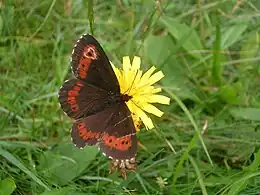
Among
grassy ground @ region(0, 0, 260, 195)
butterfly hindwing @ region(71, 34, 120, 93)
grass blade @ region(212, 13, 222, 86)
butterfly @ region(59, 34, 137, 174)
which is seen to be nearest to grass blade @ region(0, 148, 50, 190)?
grassy ground @ region(0, 0, 260, 195)

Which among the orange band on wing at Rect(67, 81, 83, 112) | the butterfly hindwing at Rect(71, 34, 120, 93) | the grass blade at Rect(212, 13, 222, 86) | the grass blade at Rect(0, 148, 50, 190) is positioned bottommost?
the grass blade at Rect(0, 148, 50, 190)

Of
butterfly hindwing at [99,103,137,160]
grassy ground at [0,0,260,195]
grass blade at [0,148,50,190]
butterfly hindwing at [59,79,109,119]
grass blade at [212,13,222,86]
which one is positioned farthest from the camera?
grass blade at [212,13,222,86]

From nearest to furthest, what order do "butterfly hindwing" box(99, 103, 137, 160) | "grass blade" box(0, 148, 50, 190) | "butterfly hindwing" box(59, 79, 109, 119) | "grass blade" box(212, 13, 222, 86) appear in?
"butterfly hindwing" box(99, 103, 137, 160) → "butterfly hindwing" box(59, 79, 109, 119) → "grass blade" box(0, 148, 50, 190) → "grass blade" box(212, 13, 222, 86)

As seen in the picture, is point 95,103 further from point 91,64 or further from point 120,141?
point 120,141

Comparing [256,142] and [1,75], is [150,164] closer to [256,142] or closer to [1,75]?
[256,142]

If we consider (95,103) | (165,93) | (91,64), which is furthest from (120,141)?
(165,93)

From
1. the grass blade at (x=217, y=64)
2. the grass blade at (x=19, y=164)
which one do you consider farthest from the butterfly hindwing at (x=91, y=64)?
the grass blade at (x=217, y=64)

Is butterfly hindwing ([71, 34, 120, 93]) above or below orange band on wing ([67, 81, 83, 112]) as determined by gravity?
above

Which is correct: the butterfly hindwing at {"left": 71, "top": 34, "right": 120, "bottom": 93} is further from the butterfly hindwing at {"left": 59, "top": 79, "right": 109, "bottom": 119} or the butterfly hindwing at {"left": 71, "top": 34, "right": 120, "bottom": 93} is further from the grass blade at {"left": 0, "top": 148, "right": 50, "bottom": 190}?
the grass blade at {"left": 0, "top": 148, "right": 50, "bottom": 190}
